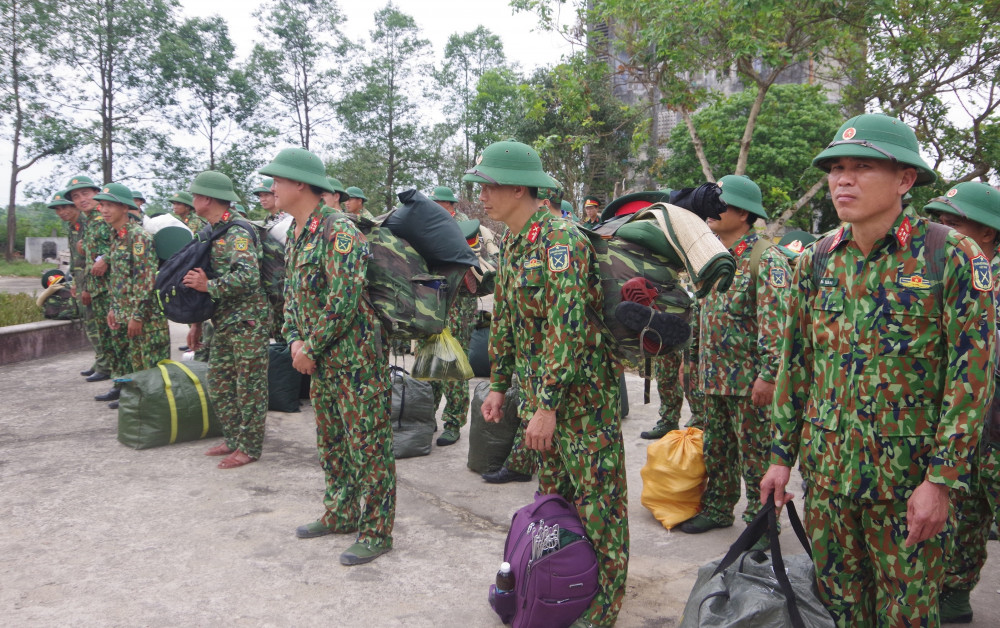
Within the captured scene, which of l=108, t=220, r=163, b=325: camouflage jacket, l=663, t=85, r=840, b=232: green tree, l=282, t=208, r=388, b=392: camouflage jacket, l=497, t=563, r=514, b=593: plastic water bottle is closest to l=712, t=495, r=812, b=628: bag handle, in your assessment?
l=497, t=563, r=514, b=593: plastic water bottle

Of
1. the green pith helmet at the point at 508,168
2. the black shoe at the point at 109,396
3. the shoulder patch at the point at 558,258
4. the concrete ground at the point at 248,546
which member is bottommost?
the concrete ground at the point at 248,546

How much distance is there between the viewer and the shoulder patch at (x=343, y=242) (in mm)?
3514

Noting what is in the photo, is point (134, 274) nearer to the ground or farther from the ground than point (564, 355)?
farther from the ground

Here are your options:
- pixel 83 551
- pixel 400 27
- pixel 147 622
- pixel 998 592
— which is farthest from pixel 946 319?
pixel 400 27

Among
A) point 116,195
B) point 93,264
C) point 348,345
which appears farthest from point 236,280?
point 93,264

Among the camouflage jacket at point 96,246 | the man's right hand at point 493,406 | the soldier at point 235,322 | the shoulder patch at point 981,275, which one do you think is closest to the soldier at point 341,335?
the man's right hand at point 493,406

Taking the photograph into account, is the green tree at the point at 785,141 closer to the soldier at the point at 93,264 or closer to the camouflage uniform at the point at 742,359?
the soldier at the point at 93,264

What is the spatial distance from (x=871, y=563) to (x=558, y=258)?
1.51 meters

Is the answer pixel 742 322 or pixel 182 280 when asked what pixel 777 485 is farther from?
pixel 182 280

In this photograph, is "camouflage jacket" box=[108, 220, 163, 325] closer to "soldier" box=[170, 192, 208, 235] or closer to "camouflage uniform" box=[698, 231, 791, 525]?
"soldier" box=[170, 192, 208, 235]

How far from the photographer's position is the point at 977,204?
310 centimetres

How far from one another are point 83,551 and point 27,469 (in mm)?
1775

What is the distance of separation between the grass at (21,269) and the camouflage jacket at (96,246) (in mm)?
17569

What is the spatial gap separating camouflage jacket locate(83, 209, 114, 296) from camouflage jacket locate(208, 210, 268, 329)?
2.62m
